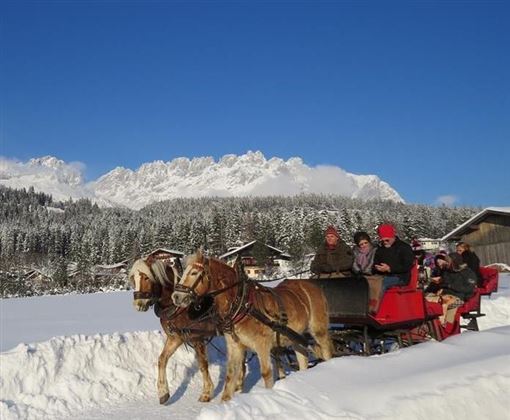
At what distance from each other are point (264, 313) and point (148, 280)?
1.86 metres

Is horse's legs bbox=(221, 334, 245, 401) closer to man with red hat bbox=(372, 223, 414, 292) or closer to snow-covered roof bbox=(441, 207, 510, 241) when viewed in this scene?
man with red hat bbox=(372, 223, 414, 292)

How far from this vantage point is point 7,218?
515ft

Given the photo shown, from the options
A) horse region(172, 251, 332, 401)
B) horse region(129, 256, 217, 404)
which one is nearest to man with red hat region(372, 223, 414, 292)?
horse region(172, 251, 332, 401)

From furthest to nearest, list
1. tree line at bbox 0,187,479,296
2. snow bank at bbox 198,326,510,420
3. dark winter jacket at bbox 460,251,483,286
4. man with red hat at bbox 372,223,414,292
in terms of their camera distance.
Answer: tree line at bbox 0,187,479,296
dark winter jacket at bbox 460,251,483,286
man with red hat at bbox 372,223,414,292
snow bank at bbox 198,326,510,420

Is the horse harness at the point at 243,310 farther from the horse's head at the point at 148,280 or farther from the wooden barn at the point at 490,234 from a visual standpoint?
the wooden barn at the point at 490,234

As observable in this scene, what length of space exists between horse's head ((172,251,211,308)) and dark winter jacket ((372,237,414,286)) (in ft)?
11.0

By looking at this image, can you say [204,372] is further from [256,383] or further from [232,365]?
[256,383]

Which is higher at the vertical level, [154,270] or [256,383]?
[154,270]

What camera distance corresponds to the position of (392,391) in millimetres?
5340

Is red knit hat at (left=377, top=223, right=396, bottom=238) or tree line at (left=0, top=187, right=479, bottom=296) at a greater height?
tree line at (left=0, top=187, right=479, bottom=296)

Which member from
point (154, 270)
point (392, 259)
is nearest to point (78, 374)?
point (154, 270)

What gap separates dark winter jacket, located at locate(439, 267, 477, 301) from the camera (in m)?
9.77

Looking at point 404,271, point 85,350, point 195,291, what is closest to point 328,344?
point 404,271

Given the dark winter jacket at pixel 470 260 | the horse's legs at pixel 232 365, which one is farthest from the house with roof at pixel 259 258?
the horse's legs at pixel 232 365
